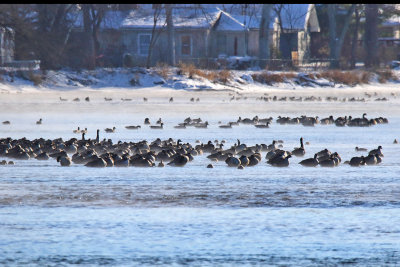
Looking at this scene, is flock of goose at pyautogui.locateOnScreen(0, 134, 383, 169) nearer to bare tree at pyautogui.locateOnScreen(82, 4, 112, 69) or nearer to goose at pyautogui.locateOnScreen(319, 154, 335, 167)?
goose at pyautogui.locateOnScreen(319, 154, 335, 167)

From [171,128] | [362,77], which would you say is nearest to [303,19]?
[362,77]

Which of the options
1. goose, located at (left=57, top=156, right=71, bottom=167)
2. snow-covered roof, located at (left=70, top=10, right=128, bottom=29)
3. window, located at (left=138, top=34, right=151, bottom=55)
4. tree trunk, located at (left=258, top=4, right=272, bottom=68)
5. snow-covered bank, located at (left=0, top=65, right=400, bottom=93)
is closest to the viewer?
goose, located at (left=57, top=156, right=71, bottom=167)

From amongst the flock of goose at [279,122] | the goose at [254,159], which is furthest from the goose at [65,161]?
the flock of goose at [279,122]

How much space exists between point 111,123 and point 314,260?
15.8 meters

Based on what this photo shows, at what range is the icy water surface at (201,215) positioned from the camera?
748 centimetres

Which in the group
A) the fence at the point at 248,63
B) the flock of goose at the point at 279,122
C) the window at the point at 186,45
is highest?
the window at the point at 186,45

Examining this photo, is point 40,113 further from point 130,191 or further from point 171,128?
point 130,191

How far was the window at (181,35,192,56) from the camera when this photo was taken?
56.1 meters

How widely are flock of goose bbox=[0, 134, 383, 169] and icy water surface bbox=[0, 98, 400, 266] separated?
0.79 feet

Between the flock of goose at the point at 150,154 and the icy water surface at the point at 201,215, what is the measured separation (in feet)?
0.79

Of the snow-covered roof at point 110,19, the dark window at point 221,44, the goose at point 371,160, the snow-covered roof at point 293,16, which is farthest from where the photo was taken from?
the snow-covered roof at point 293,16

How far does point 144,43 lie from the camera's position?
55.7m

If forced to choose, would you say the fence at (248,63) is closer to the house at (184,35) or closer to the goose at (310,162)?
the house at (184,35)

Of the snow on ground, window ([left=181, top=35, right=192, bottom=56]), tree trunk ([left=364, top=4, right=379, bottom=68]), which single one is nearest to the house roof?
window ([left=181, top=35, right=192, bottom=56])
